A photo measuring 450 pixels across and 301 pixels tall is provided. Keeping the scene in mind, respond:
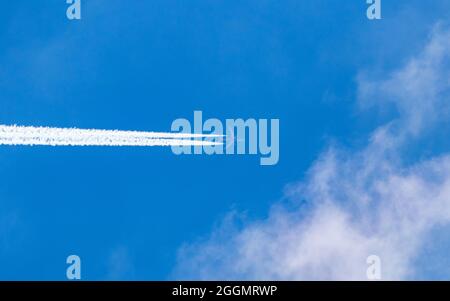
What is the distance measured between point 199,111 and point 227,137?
151 centimetres

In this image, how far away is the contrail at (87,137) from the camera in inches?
947

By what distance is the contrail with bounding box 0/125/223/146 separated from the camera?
78.9ft

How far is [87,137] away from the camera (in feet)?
80.1
